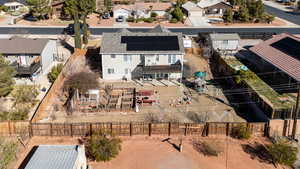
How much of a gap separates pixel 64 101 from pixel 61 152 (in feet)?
46.9

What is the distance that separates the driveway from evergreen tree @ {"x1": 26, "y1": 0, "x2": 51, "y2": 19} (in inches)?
1573

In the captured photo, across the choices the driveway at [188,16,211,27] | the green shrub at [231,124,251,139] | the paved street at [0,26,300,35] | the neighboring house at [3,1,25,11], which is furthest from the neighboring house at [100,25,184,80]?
the neighboring house at [3,1,25,11]

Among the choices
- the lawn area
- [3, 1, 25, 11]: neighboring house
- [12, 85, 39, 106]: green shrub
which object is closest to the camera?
the lawn area

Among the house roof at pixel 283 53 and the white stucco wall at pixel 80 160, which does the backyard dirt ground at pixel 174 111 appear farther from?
the white stucco wall at pixel 80 160

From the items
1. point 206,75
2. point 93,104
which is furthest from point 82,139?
point 206,75

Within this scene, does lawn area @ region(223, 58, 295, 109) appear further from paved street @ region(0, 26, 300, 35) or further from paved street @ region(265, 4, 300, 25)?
paved street @ region(265, 4, 300, 25)

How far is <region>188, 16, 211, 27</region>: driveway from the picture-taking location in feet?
263

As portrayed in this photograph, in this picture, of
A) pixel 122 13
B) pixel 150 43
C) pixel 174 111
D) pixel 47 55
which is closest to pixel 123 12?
pixel 122 13

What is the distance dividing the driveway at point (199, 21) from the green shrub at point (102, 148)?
59.2 metres

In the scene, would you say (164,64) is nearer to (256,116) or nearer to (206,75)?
(206,75)

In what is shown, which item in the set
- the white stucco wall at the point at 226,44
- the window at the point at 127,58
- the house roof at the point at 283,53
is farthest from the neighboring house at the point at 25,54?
the house roof at the point at 283,53

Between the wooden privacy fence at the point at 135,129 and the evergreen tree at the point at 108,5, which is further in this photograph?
the evergreen tree at the point at 108,5

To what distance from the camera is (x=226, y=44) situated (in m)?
54.7

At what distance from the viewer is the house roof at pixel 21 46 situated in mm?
42062
